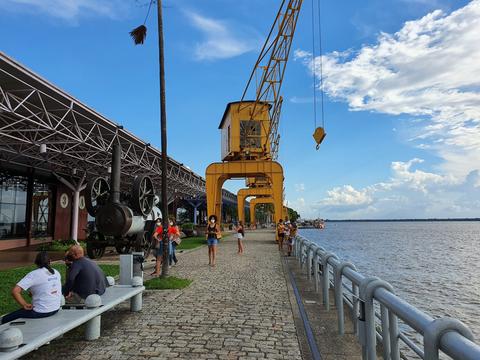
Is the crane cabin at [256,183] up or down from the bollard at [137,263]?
up

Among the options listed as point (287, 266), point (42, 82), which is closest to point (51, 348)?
point (287, 266)

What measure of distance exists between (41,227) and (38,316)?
2623 centimetres

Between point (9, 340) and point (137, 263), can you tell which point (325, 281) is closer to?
point (137, 263)

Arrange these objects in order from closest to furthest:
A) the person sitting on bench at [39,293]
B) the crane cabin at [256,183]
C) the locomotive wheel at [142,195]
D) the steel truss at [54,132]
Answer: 1. the person sitting on bench at [39,293]
2. the locomotive wheel at [142,195]
3. the steel truss at [54,132]
4. the crane cabin at [256,183]

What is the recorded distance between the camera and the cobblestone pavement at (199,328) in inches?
204

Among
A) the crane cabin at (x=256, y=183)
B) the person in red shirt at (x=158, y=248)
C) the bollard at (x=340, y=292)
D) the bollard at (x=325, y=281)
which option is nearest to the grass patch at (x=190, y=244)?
the person in red shirt at (x=158, y=248)

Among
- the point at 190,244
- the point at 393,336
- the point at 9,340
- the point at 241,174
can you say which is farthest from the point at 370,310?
the point at 241,174

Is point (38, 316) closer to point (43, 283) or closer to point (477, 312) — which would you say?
point (43, 283)

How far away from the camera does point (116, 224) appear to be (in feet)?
37.6

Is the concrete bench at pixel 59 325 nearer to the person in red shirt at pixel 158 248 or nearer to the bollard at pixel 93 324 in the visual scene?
the bollard at pixel 93 324

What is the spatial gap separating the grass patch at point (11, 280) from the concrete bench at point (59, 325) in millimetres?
2276

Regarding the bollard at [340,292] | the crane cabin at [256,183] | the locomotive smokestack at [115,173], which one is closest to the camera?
the bollard at [340,292]

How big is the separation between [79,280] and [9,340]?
7.57ft

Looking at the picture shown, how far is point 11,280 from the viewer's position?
1071cm
